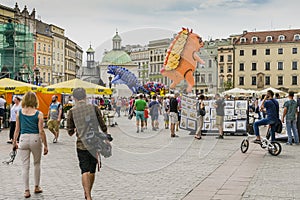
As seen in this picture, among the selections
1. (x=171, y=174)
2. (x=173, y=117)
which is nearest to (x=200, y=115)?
(x=173, y=117)

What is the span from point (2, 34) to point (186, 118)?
1256 inches

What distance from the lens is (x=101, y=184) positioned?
7.88m

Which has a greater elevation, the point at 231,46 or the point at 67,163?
the point at 231,46

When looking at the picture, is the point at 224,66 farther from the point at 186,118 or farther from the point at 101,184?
the point at 101,184

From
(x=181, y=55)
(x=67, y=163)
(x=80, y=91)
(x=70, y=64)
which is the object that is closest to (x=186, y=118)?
(x=181, y=55)

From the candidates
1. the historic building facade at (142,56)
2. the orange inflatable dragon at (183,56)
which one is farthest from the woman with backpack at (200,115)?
the historic building facade at (142,56)

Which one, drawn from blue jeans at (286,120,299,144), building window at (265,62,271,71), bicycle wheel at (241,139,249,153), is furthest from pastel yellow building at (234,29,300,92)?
bicycle wheel at (241,139,249,153)

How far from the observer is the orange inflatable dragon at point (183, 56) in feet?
65.9

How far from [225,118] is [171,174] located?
32.1ft

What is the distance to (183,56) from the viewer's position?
20.6 meters

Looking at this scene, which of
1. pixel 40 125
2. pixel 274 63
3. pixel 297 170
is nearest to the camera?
pixel 40 125

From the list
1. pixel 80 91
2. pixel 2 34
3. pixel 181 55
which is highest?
pixel 2 34

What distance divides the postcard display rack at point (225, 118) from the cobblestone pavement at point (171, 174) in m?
4.39

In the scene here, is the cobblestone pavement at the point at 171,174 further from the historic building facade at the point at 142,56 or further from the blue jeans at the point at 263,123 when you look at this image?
the historic building facade at the point at 142,56
